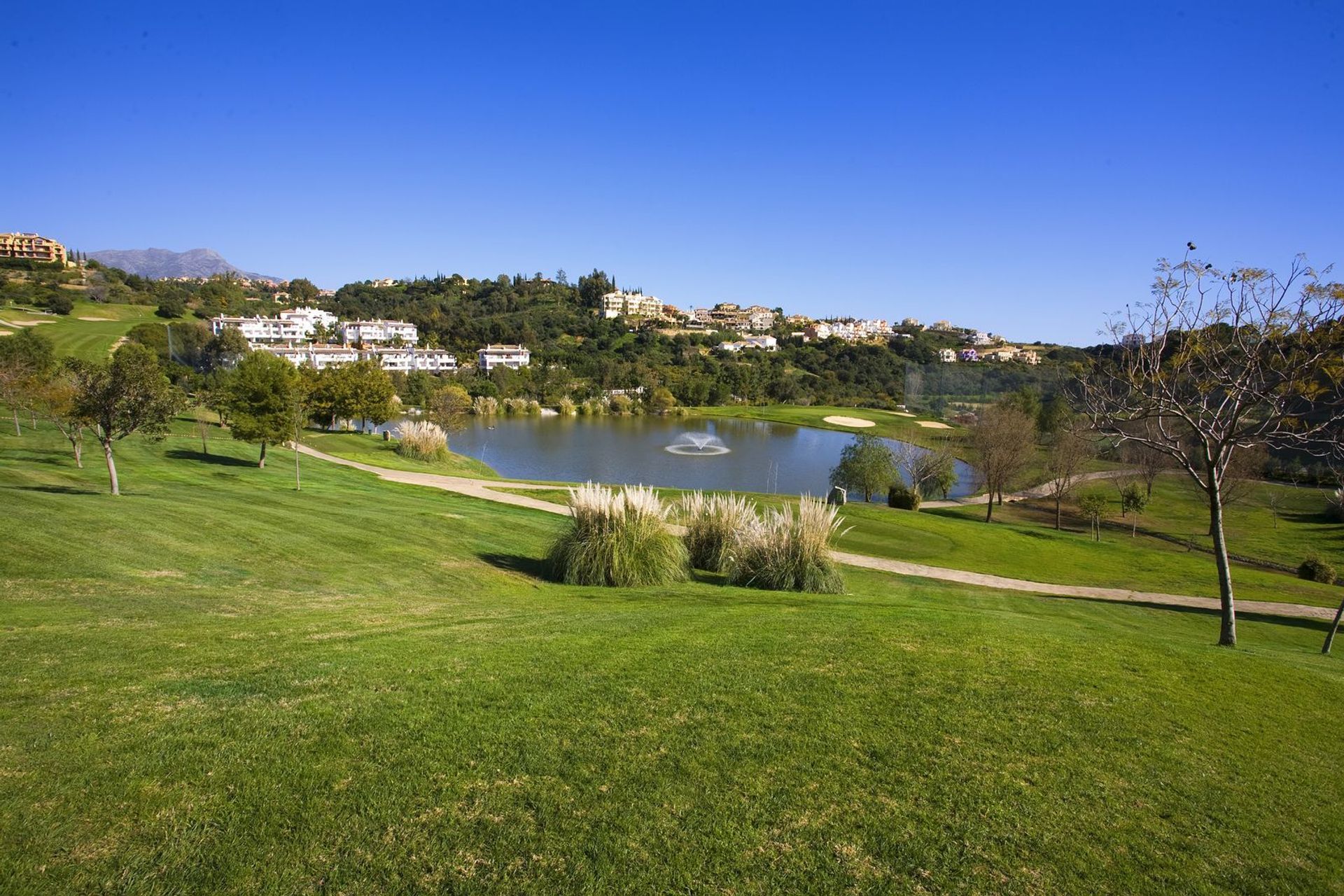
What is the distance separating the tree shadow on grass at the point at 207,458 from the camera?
29431 mm

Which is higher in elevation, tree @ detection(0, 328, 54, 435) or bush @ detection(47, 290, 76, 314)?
bush @ detection(47, 290, 76, 314)

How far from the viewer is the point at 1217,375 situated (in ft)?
36.0

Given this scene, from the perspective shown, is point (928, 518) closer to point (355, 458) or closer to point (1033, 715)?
point (1033, 715)

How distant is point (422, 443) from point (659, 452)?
79.1 ft

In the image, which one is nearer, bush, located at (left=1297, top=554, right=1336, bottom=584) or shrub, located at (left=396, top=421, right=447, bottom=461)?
bush, located at (left=1297, top=554, right=1336, bottom=584)

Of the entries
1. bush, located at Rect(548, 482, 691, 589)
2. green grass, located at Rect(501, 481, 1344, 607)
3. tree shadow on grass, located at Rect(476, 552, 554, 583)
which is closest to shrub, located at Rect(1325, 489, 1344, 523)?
green grass, located at Rect(501, 481, 1344, 607)

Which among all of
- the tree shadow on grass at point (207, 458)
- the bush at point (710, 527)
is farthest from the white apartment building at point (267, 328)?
A: the bush at point (710, 527)

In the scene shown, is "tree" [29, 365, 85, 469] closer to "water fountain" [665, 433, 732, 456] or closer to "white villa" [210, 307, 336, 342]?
"water fountain" [665, 433, 732, 456]

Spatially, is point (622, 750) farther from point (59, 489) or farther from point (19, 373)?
point (19, 373)

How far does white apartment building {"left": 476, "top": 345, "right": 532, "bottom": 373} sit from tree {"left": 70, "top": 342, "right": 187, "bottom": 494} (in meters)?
92.7

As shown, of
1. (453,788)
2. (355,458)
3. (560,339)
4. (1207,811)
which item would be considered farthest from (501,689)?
(560,339)

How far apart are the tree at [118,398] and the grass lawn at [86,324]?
155 ft

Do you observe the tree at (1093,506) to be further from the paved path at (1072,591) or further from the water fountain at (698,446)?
the water fountain at (698,446)

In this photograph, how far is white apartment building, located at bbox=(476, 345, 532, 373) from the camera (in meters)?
113
